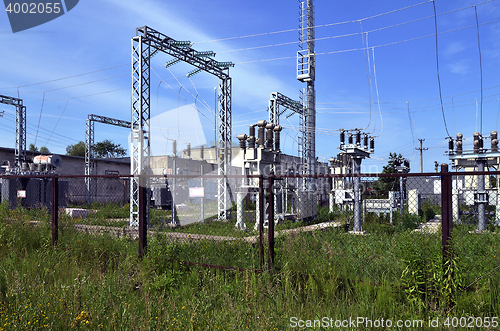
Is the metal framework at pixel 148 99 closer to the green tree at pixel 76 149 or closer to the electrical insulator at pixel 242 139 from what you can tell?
the electrical insulator at pixel 242 139

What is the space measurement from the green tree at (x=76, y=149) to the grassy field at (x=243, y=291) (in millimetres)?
64118

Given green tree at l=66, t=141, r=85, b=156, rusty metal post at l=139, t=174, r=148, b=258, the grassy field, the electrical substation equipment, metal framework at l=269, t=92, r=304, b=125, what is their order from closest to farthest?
the grassy field < rusty metal post at l=139, t=174, r=148, b=258 < the electrical substation equipment < metal framework at l=269, t=92, r=304, b=125 < green tree at l=66, t=141, r=85, b=156

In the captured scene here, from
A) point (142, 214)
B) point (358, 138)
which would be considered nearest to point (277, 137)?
point (358, 138)

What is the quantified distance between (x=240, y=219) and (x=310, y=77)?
1203 cm

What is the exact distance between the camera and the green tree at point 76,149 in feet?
209

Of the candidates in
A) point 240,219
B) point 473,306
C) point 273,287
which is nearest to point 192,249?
point 273,287

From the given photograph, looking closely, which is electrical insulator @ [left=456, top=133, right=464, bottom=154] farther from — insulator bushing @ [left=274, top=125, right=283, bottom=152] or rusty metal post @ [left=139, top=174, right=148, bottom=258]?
rusty metal post @ [left=139, top=174, right=148, bottom=258]

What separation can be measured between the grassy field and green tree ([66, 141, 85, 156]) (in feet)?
210

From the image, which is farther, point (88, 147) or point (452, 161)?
point (88, 147)

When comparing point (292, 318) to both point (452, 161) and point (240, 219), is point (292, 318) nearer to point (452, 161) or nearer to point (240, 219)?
point (240, 219)

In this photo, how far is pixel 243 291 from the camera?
4.35 m

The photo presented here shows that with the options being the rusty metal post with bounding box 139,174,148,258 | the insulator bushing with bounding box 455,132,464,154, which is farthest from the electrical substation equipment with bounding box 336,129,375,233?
the rusty metal post with bounding box 139,174,148,258

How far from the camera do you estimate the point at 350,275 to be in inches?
183

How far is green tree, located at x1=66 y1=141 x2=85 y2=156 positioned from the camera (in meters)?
63.8
